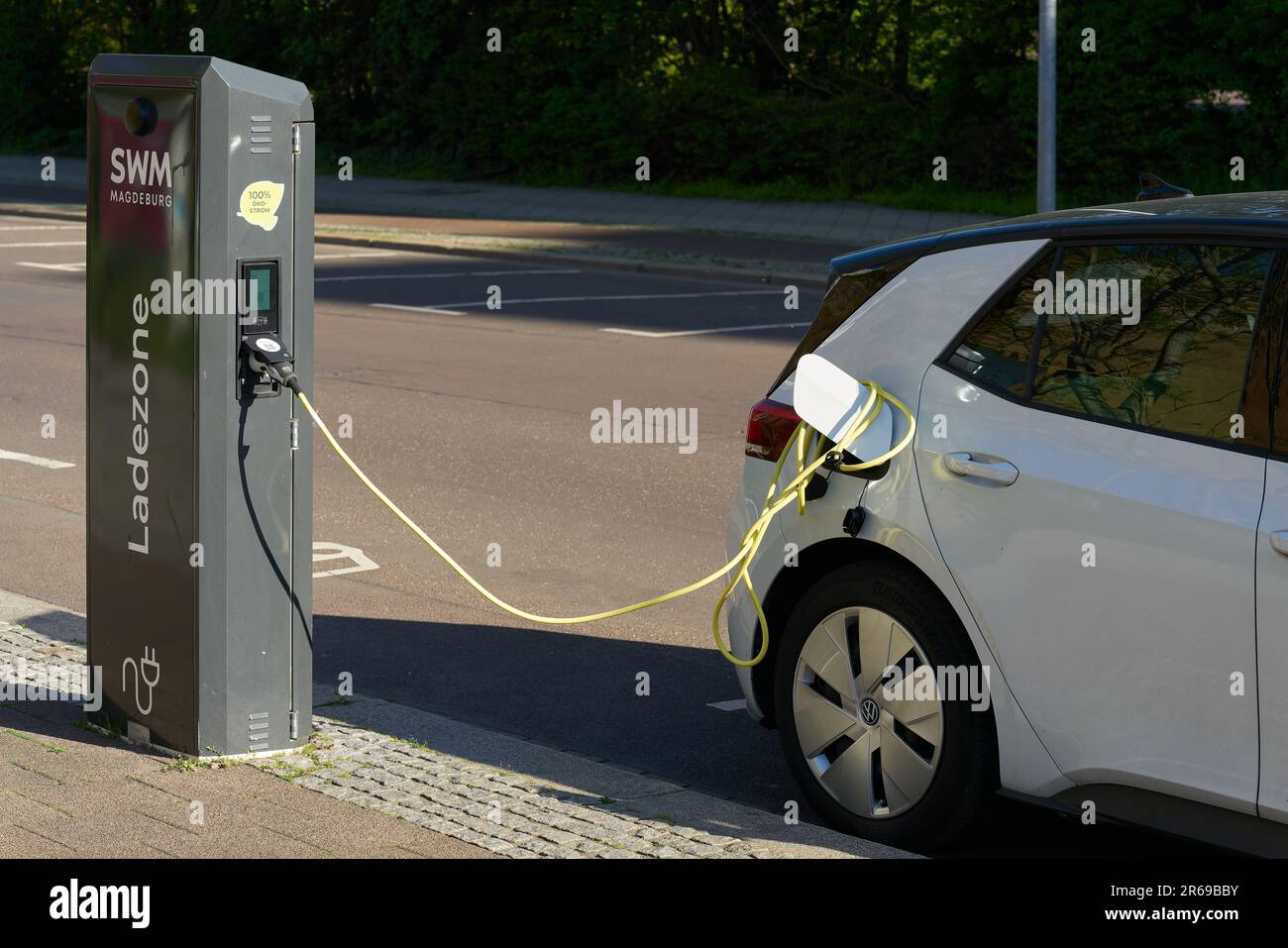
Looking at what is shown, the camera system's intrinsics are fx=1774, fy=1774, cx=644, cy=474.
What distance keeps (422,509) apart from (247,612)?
159 inches

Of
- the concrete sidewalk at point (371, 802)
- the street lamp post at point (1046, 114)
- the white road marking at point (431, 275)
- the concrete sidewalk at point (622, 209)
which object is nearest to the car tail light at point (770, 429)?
the concrete sidewalk at point (371, 802)

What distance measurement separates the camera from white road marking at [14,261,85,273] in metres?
20.1

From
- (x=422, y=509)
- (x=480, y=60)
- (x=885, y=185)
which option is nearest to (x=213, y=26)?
(x=480, y=60)

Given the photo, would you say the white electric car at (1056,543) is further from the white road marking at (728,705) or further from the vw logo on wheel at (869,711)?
the white road marking at (728,705)

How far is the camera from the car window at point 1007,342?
4.46 metres

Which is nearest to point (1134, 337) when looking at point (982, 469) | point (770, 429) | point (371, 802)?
point (982, 469)

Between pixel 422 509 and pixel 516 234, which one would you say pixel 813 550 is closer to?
pixel 422 509

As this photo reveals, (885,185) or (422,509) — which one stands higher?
(885,185)

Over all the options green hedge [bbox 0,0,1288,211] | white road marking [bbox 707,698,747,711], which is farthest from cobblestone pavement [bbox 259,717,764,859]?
green hedge [bbox 0,0,1288,211]

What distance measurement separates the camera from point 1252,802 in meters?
3.83
